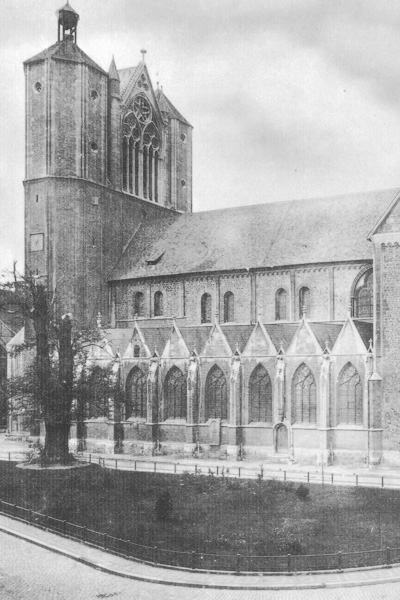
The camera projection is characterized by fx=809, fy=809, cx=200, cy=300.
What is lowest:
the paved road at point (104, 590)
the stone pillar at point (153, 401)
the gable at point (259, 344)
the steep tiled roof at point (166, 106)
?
the paved road at point (104, 590)

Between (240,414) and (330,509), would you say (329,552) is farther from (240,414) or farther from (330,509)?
(240,414)

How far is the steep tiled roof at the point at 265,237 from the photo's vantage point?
58.0 m

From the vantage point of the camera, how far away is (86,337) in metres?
49.5

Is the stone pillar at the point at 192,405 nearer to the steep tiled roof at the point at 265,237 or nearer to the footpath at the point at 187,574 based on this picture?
the steep tiled roof at the point at 265,237

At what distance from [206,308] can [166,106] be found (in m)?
22.8

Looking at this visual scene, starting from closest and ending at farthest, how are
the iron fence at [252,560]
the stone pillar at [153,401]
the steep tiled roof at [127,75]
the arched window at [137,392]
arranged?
the iron fence at [252,560], the stone pillar at [153,401], the arched window at [137,392], the steep tiled roof at [127,75]

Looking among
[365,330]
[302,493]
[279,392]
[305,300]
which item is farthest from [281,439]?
[302,493]

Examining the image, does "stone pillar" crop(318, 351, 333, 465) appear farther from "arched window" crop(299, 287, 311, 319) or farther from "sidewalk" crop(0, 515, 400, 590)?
"sidewalk" crop(0, 515, 400, 590)

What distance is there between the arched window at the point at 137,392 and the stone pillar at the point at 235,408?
25.3ft

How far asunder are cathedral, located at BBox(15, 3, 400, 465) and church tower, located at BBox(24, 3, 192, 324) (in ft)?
0.41

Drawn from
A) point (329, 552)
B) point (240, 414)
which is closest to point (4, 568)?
point (329, 552)

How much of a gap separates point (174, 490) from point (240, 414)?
1664cm

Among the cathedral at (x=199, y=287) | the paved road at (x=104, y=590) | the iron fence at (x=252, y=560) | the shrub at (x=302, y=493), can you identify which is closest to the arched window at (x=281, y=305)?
the cathedral at (x=199, y=287)

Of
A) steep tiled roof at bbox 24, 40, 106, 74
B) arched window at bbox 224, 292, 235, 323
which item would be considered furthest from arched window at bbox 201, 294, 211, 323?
steep tiled roof at bbox 24, 40, 106, 74
